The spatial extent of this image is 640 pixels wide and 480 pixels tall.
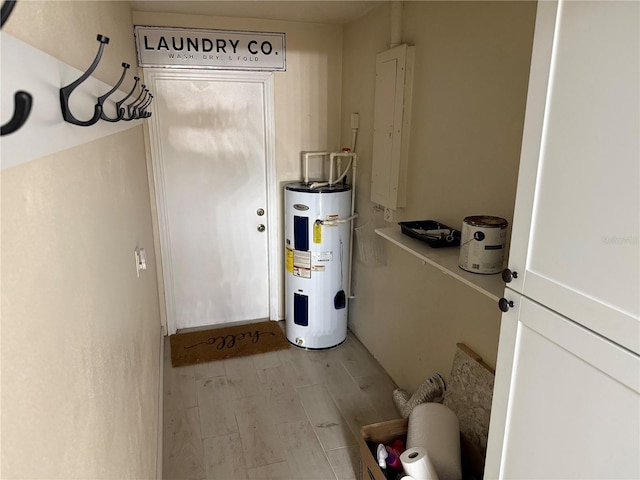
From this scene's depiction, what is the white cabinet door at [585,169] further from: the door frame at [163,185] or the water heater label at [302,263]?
the door frame at [163,185]

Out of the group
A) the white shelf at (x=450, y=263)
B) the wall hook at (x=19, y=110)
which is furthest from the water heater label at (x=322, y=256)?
the wall hook at (x=19, y=110)

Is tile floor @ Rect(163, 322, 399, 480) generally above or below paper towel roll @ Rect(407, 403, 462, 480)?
below

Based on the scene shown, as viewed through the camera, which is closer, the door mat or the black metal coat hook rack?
the black metal coat hook rack

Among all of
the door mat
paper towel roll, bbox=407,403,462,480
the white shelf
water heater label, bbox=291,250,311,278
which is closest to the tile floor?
the door mat

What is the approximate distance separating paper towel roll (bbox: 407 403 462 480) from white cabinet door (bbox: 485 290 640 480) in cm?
52

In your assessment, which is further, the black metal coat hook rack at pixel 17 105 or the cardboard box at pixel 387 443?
the cardboard box at pixel 387 443

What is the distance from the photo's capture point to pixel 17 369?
0.52 metres

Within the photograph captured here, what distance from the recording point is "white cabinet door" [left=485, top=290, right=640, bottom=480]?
2.82 feet

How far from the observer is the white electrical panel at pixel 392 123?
245 centimetres

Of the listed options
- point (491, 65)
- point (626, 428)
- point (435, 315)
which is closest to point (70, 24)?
point (626, 428)

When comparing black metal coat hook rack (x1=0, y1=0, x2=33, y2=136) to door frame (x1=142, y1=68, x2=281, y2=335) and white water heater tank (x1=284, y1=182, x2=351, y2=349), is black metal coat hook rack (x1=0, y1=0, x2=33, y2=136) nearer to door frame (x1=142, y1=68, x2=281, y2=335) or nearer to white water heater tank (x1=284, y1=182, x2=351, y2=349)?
white water heater tank (x1=284, y1=182, x2=351, y2=349)

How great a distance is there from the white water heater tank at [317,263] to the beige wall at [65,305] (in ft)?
5.69

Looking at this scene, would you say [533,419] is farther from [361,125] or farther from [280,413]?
[361,125]

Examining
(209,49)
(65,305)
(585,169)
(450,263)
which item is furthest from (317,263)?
(65,305)
